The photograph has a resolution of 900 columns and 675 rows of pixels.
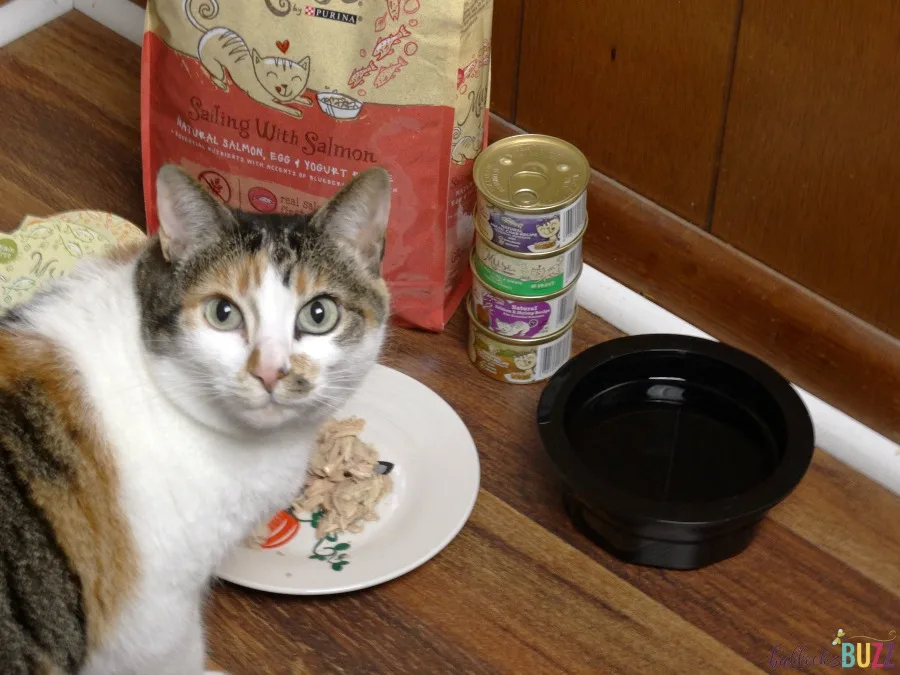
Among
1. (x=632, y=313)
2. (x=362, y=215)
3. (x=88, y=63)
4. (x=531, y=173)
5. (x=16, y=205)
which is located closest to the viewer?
(x=362, y=215)

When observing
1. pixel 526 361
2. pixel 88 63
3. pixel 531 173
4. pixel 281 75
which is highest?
pixel 281 75

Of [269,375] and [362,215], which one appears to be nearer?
[269,375]

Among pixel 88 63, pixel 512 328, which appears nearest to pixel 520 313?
pixel 512 328

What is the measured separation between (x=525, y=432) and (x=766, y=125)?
504 millimetres

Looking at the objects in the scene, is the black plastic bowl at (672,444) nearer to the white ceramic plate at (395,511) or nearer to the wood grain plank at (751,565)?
the wood grain plank at (751,565)

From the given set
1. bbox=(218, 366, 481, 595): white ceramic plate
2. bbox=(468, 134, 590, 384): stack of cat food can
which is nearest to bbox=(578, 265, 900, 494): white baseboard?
bbox=(468, 134, 590, 384): stack of cat food can

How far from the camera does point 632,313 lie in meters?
1.72

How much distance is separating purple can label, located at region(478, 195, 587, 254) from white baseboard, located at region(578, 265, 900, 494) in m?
0.24

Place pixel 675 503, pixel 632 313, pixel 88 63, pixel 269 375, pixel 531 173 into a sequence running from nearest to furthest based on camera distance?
pixel 269 375
pixel 675 503
pixel 531 173
pixel 632 313
pixel 88 63

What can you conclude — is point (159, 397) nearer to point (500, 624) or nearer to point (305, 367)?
point (305, 367)

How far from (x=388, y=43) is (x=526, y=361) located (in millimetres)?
468

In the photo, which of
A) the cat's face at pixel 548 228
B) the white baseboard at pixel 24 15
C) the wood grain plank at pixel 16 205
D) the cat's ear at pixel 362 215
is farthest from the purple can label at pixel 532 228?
the white baseboard at pixel 24 15

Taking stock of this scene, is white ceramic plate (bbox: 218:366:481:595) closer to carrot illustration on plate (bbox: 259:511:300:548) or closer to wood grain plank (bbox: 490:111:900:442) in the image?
carrot illustration on plate (bbox: 259:511:300:548)

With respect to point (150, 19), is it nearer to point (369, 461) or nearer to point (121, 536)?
point (369, 461)
